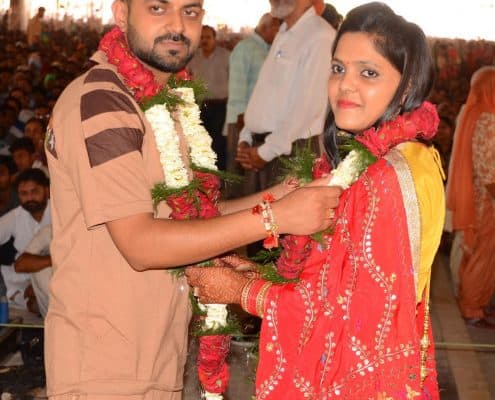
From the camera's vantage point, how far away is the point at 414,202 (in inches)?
107

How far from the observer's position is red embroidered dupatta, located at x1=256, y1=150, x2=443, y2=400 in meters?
2.71

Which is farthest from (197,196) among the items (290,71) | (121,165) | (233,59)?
(233,59)

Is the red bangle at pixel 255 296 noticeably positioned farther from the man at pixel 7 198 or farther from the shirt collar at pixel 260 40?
the shirt collar at pixel 260 40

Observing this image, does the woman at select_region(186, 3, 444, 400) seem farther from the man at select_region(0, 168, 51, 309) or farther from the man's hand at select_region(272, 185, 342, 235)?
the man at select_region(0, 168, 51, 309)

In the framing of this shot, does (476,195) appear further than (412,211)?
Yes

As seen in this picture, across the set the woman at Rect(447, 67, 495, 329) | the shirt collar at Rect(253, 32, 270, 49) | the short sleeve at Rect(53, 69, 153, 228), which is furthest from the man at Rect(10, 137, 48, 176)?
the short sleeve at Rect(53, 69, 153, 228)

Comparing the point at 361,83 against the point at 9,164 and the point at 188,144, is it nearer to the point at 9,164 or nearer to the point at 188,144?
the point at 188,144

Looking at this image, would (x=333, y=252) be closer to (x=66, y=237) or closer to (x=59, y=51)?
(x=66, y=237)

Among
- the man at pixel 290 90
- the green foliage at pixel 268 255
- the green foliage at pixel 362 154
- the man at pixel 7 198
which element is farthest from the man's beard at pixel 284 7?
the green foliage at pixel 362 154

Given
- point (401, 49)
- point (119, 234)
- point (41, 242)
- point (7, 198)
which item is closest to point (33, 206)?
point (41, 242)

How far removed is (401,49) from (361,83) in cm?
15

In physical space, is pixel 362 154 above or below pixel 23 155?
above

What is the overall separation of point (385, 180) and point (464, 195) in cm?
477

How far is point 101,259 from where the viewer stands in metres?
2.74
